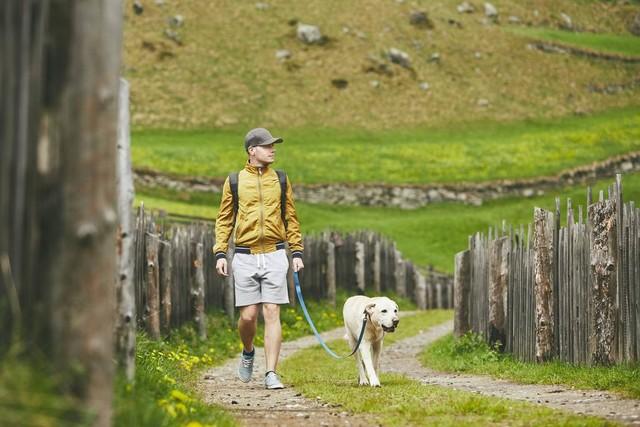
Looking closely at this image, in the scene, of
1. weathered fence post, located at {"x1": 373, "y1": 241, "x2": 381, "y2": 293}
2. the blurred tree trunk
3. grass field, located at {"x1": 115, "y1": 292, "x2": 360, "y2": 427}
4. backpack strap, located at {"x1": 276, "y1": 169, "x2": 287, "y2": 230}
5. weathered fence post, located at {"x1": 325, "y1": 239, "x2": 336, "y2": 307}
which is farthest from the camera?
weathered fence post, located at {"x1": 373, "y1": 241, "x2": 381, "y2": 293}

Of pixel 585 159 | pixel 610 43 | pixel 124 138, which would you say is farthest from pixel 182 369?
pixel 610 43

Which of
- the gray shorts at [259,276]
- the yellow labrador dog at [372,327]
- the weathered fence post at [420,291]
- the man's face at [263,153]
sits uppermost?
the man's face at [263,153]

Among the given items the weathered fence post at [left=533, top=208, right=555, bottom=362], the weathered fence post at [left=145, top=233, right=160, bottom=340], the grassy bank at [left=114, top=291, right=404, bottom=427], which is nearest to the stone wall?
the grassy bank at [left=114, top=291, right=404, bottom=427]

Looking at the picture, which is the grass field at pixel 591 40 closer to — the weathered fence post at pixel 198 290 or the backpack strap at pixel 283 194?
the weathered fence post at pixel 198 290

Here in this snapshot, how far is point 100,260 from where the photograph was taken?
4.10 meters

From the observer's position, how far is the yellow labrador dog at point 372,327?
31.6ft

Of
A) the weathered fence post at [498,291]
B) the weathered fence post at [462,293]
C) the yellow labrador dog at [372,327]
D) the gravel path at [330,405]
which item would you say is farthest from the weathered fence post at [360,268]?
the yellow labrador dog at [372,327]

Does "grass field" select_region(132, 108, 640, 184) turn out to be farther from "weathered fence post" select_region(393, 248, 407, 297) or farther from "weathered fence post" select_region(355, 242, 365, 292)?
"weathered fence post" select_region(355, 242, 365, 292)

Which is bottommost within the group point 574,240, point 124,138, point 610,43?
point 574,240

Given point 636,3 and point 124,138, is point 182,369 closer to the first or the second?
point 124,138

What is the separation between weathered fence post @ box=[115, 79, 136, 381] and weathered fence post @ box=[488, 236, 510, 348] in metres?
7.68

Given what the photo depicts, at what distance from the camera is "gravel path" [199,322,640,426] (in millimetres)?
6848

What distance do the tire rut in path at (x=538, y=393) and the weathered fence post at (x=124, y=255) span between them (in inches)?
113

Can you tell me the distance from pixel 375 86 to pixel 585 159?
16628mm
